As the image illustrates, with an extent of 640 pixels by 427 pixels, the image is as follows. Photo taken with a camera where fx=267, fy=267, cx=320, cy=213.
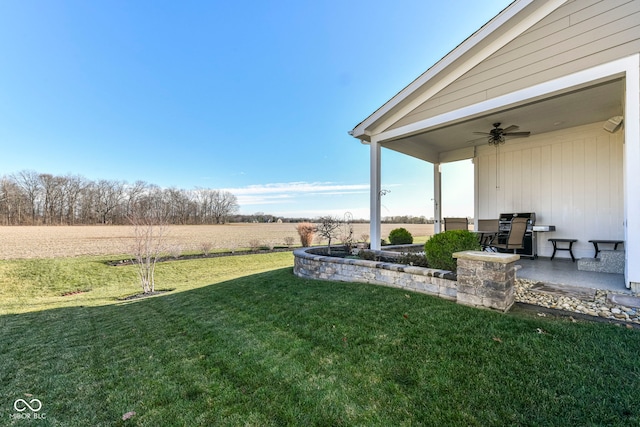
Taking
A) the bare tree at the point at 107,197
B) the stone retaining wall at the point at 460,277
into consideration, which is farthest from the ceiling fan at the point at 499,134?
the bare tree at the point at 107,197

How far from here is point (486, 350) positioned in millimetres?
2357

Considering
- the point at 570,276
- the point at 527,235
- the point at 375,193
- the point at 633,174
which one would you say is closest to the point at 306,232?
the point at 375,193

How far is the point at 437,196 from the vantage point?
8.84 m

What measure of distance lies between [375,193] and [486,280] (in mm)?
3338

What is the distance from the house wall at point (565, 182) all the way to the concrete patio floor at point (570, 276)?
1293 mm

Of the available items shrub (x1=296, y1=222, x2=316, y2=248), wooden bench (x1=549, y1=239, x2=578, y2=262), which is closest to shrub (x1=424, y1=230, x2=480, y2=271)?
wooden bench (x1=549, y1=239, x2=578, y2=262)

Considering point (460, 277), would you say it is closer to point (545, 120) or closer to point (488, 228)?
point (545, 120)

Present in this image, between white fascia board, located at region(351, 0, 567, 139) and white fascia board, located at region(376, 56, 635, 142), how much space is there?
0.46 m

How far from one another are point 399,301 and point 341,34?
9.85 metres

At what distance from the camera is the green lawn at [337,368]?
1.83 m

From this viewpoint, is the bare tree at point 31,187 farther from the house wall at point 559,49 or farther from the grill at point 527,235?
the grill at point 527,235

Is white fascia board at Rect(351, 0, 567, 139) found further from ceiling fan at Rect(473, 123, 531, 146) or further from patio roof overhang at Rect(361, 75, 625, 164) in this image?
ceiling fan at Rect(473, 123, 531, 146)

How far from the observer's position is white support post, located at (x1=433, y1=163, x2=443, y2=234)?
28.8 feet

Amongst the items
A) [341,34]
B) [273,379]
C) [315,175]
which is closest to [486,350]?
[273,379]
